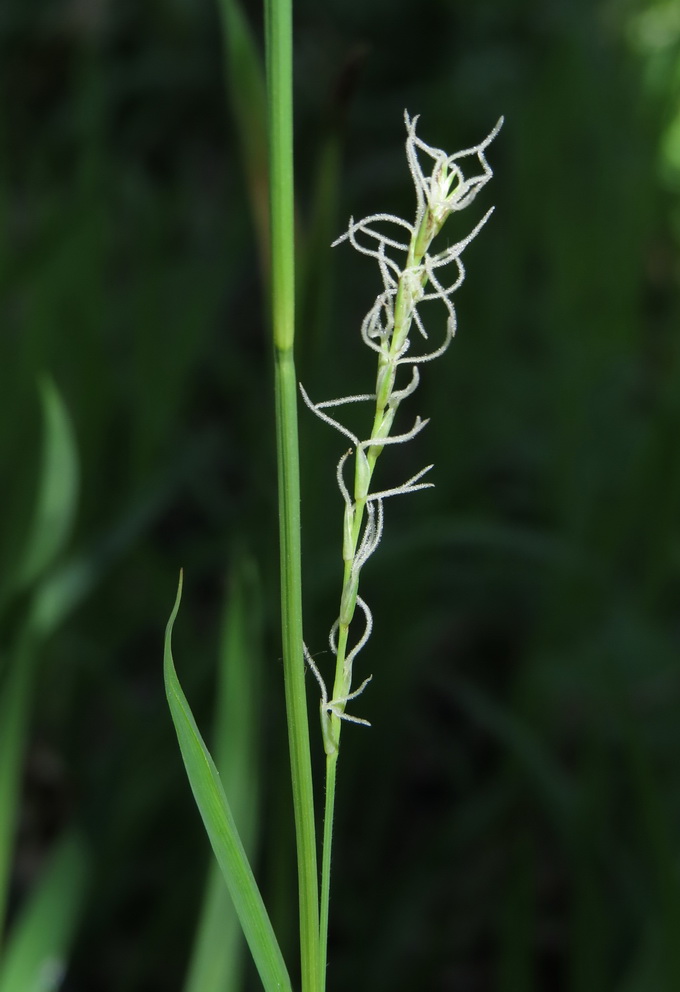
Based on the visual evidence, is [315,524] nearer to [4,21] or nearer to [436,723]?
[436,723]

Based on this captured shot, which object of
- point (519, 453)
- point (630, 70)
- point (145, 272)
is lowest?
point (519, 453)

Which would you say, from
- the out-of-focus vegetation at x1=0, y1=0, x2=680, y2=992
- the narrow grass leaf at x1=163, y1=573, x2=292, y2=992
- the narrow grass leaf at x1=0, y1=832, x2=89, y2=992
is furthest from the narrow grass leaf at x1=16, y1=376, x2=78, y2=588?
the narrow grass leaf at x1=163, y1=573, x2=292, y2=992

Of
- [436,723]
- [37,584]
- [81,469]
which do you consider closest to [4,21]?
[81,469]

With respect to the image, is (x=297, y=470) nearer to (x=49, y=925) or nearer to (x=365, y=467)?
(x=365, y=467)

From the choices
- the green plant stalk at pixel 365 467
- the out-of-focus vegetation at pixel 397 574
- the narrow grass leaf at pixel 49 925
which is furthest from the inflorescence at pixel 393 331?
the narrow grass leaf at pixel 49 925

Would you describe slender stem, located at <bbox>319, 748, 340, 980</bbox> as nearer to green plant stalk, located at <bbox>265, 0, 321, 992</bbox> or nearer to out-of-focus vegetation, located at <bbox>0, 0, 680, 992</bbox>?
green plant stalk, located at <bbox>265, 0, 321, 992</bbox>

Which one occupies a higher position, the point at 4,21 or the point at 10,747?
the point at 4,21

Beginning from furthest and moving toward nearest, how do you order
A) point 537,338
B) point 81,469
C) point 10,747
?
point 537,338 < point 81,469 < point 10,747

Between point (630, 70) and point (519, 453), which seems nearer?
point (519, 453)
